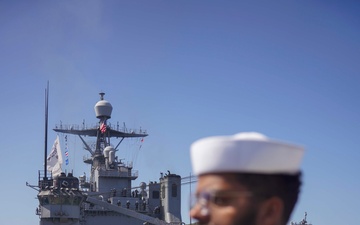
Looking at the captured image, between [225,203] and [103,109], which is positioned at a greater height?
[103,109]

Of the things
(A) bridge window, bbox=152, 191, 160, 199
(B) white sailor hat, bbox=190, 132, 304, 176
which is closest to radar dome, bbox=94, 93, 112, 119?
(A) bridge window, bbox=152, 191, 160, 199

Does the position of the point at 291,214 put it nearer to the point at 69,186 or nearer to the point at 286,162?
the point at 286,162

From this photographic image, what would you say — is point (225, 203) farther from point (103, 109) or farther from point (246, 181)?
point (103, 109)

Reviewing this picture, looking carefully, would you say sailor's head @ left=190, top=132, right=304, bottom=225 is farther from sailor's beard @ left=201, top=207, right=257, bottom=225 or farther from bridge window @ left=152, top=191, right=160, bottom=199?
bridge window @ left=152, top=191, right=160, bottom=199

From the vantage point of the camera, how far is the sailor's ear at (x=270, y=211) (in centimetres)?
172

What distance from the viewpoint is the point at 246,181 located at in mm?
1732

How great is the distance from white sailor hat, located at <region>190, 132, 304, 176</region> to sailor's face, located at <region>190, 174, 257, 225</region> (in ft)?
0.13

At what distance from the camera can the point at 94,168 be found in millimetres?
50312

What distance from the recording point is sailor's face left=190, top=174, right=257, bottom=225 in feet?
5.58

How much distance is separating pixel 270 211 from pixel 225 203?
0.13 m

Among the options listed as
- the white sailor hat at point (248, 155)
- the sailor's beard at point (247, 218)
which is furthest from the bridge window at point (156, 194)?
the sailor's beard at point (247, 218)

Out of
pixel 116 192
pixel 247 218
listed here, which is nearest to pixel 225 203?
pixel 247 218

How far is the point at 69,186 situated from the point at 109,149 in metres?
10.3

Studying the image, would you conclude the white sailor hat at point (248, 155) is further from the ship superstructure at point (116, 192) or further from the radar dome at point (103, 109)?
the radar dome at point (103, 109)
